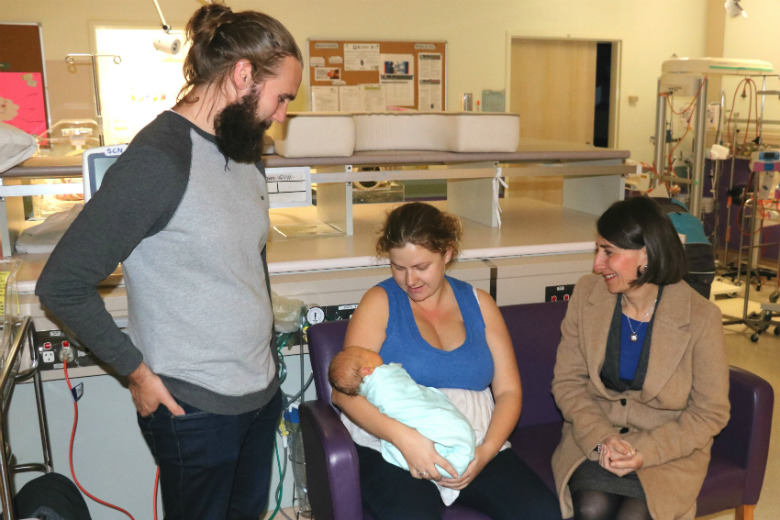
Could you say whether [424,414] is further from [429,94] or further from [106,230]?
[429,94]

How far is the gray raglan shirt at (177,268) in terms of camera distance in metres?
1.20

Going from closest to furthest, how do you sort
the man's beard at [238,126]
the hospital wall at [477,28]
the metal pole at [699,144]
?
the man's beard at [238,126]
the metal pole at [699,144]
the hospital wall at [477,28]

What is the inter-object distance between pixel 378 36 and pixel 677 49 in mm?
3316

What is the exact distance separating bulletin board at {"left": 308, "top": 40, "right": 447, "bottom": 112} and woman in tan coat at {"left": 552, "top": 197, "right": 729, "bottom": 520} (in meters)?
4.48

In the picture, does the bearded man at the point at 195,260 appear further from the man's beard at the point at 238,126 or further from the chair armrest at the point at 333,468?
the chair armrest at the point at 333,468

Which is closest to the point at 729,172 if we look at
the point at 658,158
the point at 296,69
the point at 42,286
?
the point at 658,158

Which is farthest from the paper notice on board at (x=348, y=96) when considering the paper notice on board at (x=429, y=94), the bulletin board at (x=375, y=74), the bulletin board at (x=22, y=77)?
the bulletin board at (x=22, y=77)

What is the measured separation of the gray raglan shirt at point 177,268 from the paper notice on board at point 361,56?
16.6 feet

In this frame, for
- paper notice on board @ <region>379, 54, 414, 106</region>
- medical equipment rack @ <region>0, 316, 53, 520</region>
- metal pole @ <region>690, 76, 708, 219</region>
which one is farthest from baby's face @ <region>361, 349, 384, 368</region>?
paper notice on board @ <region>379, 54, 414, 106</region>

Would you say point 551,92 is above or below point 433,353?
above

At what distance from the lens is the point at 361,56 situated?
6.30m

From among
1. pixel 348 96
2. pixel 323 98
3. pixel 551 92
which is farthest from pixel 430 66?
pixel 551 92

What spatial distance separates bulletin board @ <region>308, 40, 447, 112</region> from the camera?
6.21m

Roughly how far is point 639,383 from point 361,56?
4.96 meters
